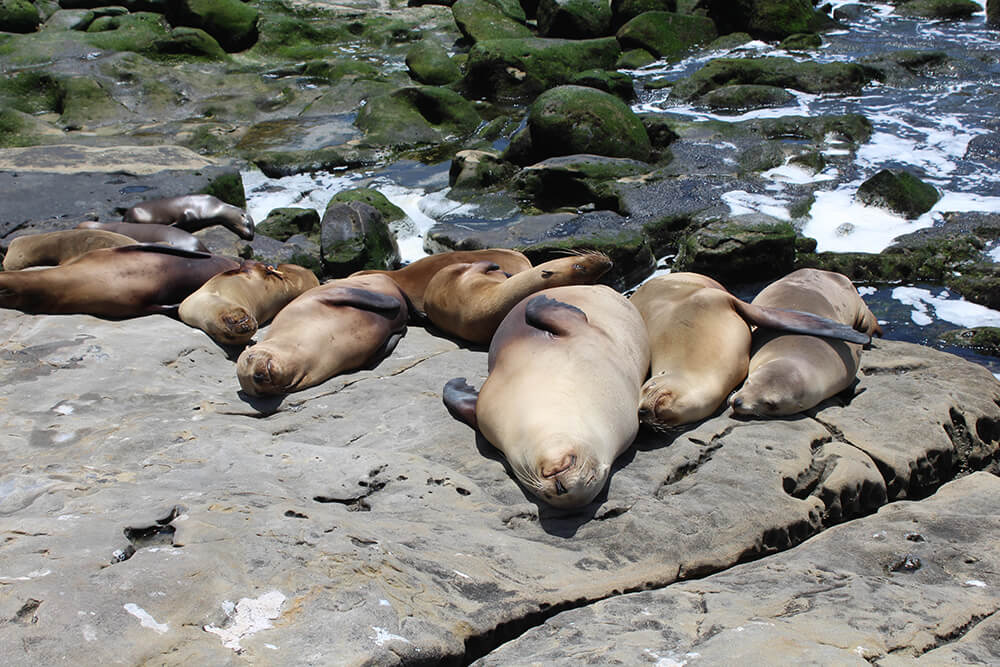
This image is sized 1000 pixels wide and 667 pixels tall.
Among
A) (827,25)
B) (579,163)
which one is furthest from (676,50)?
(579,163)

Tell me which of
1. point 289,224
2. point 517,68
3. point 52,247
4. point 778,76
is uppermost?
point 52,247

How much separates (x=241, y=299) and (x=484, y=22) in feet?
51.0

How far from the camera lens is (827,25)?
65.5 ft

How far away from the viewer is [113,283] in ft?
19.1

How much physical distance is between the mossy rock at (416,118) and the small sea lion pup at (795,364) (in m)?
9.26

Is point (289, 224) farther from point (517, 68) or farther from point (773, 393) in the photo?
point (517, 68)

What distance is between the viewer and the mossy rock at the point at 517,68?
16.3 m

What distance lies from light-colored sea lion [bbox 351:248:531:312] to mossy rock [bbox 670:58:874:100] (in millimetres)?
9738

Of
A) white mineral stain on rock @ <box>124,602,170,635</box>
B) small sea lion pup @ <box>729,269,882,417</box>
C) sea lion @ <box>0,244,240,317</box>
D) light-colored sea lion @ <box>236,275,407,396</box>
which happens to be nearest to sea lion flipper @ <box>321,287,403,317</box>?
light-colored sea lion @ <box>236,275,407,396</box>

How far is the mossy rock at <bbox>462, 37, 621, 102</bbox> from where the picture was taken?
53.4 ft

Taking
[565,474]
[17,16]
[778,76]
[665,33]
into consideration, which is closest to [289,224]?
[565,474]

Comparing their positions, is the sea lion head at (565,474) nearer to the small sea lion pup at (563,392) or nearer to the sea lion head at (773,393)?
the small sea lion pup at (563,392)

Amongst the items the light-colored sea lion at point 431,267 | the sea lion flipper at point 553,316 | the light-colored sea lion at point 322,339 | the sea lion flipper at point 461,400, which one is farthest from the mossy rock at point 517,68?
the sea lion flipper at point 461,400

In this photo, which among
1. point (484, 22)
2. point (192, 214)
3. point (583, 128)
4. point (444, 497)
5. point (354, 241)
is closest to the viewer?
point (444, 497)
